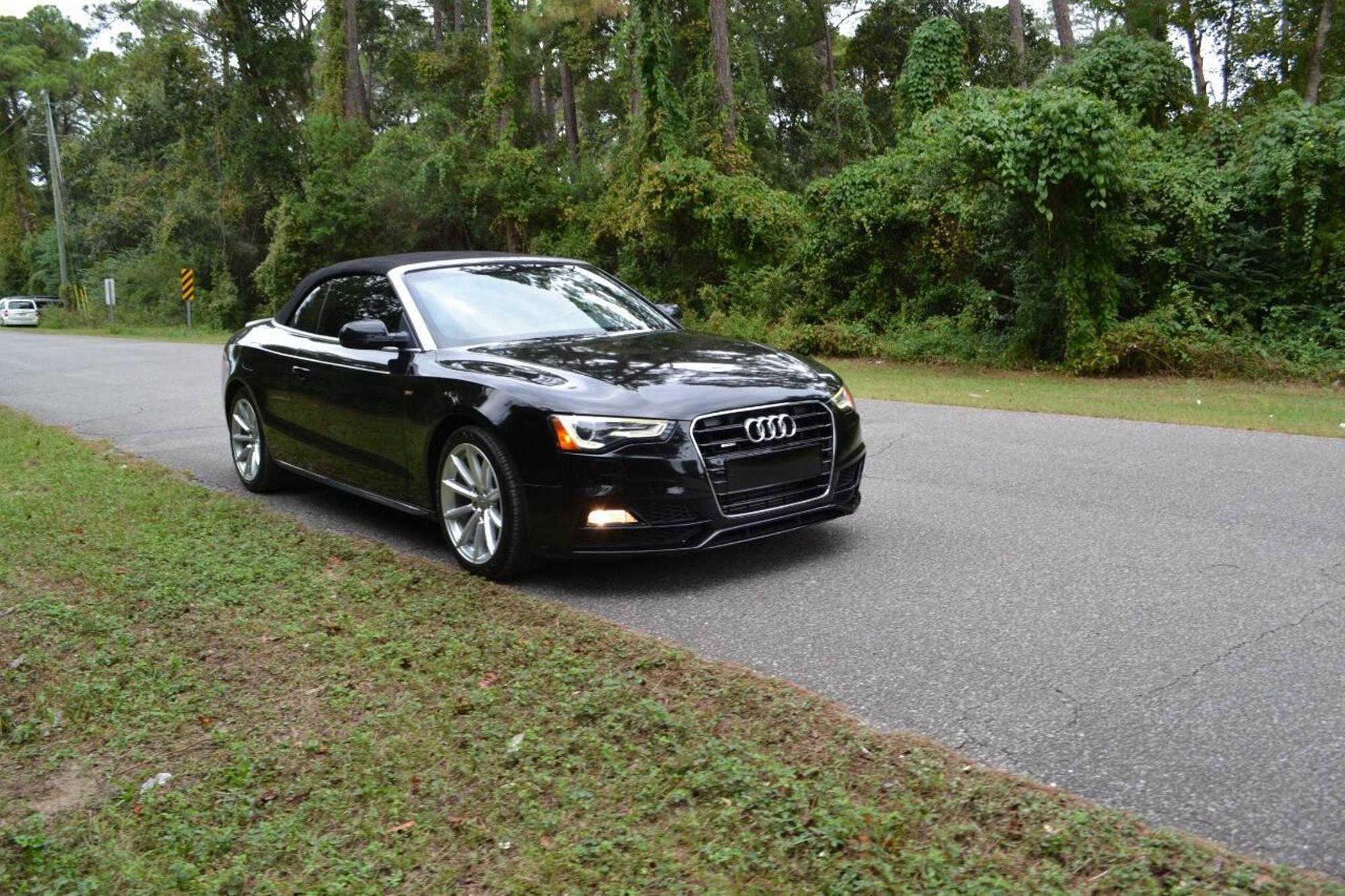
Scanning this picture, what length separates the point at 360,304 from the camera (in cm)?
709

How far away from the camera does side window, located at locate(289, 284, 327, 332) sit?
760cm

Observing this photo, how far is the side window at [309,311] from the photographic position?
24.9ft

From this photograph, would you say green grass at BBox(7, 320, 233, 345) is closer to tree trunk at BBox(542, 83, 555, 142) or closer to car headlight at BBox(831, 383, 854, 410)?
tree trunk at BBox(542, 83, 555, 142)

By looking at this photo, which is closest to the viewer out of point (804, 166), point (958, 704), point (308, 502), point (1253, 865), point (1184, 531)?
point (1253, 865)

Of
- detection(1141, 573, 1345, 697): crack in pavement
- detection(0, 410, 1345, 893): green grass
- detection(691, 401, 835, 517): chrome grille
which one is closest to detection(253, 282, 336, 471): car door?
detection(0, 410, 1345, 893): green grass

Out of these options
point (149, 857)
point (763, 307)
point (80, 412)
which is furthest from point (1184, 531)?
point (763, 307)

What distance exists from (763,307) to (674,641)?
62.6 ft

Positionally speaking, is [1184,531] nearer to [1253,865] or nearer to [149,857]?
[1253,865]

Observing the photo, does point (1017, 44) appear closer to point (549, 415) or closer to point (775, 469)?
point (775, 469)

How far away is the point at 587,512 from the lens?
5.34 metres

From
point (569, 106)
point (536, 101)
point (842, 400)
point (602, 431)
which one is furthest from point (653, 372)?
point (536, 101)

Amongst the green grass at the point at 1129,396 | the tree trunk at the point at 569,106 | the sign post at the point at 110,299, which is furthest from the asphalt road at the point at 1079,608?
the sign post at the point at 110,299

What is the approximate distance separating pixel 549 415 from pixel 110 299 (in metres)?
46.0

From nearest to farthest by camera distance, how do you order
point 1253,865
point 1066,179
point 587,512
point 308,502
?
point 1253,865
point 587,512
point 308,502
point 1066,179
